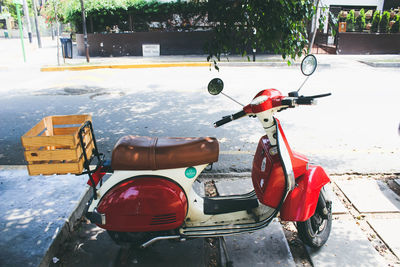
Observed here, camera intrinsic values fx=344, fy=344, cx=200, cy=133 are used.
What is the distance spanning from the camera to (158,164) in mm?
2580

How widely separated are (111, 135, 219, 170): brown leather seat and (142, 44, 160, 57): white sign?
1510cm

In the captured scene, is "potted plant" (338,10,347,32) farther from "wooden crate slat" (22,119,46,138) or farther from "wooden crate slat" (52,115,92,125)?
"wooden crate slat" (22,119,46,138)

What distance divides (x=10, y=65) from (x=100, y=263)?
1456cm

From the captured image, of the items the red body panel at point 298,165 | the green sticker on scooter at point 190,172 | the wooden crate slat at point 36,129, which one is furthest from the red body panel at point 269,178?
the wooden crate slat at point 36,129

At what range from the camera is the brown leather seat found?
2.56 m

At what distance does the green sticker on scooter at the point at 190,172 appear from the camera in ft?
8.80

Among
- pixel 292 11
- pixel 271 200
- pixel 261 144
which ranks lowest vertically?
pixel 271 200

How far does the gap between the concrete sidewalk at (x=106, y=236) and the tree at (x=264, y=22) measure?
1.73m

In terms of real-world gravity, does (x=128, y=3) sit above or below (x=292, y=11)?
above

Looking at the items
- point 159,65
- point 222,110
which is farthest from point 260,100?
point 159,65

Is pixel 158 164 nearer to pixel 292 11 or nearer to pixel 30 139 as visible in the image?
pixel 30 139

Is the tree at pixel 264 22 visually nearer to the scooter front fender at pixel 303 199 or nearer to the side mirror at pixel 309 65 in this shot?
the side mirror at pixel 309 65

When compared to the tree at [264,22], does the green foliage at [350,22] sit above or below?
above

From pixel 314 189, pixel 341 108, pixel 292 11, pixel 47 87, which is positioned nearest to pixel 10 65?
pixel 47 87
